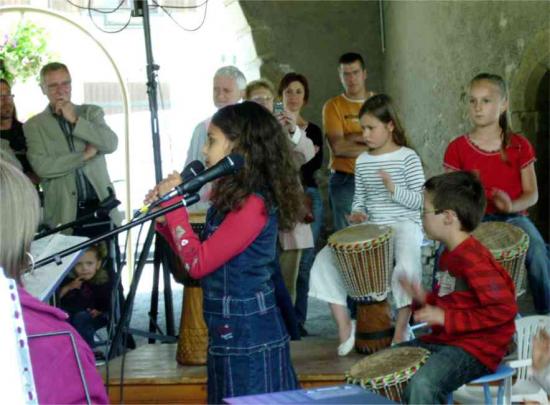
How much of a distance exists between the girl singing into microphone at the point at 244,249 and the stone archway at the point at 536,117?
3.99 metres

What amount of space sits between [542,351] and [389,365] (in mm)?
837

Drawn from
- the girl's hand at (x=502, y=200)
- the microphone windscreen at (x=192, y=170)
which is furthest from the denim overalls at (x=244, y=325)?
the girl's hand at (x=502, y=200)

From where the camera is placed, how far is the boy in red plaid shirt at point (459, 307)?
3.21m

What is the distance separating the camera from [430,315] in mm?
3152

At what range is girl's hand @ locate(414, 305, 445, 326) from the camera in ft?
10.3

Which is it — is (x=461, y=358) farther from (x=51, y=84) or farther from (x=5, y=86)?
(x=5, y=86)

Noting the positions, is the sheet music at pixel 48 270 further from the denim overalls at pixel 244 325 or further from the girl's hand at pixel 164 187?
the denim overalls at pixel 244 325

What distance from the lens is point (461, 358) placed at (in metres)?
3.25

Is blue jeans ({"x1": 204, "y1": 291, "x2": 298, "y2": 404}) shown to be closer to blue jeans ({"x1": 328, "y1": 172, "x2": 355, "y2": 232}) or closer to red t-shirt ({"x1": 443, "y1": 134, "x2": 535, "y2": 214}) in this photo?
red t-shirt ({"x1": 443, "y1": 134, "x2": 535, "y2": 214})

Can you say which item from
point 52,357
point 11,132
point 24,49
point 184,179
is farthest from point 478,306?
point 24,49

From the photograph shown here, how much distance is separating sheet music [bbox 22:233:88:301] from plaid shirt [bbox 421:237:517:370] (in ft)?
3.93

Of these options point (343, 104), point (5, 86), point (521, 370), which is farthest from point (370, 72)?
point (521, 370)

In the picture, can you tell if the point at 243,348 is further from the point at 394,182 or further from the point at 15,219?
the point at 394,182

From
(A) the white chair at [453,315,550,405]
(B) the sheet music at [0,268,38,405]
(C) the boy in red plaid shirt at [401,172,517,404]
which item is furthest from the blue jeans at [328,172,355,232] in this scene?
(B) the sheet music at [0,268,38,405]
